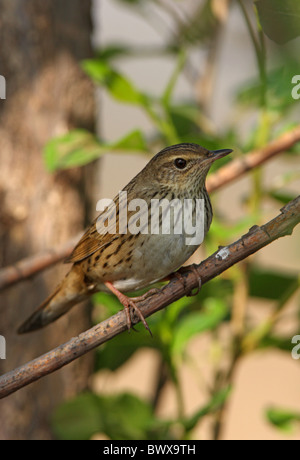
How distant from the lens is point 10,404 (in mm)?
2805

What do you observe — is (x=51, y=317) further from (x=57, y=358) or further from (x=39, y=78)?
(x=39, y=78)

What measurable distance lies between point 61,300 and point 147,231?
0.59 meters

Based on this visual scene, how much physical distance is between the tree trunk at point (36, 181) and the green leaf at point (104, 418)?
0.98 feet

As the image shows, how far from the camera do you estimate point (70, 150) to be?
253cm

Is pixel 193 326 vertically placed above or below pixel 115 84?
below

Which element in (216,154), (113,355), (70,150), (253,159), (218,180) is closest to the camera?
(216,154)

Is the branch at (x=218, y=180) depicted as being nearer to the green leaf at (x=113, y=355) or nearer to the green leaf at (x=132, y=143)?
the green leaf at (x=132, y=143)

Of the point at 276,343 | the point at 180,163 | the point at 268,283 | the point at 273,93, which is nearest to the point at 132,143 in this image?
the point at 180,163

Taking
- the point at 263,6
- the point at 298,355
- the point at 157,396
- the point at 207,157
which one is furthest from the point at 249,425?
the point at 263,6

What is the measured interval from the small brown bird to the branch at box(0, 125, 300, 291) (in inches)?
5.2

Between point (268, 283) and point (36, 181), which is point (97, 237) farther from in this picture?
point (268, 283)

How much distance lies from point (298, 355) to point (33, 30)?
6.53 feet

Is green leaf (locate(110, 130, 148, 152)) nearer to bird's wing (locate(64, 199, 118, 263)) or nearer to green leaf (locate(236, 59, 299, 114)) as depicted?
bird's wing (locate(64, 199, 118, 263))

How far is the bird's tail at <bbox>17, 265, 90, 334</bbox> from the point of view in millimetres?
2402
